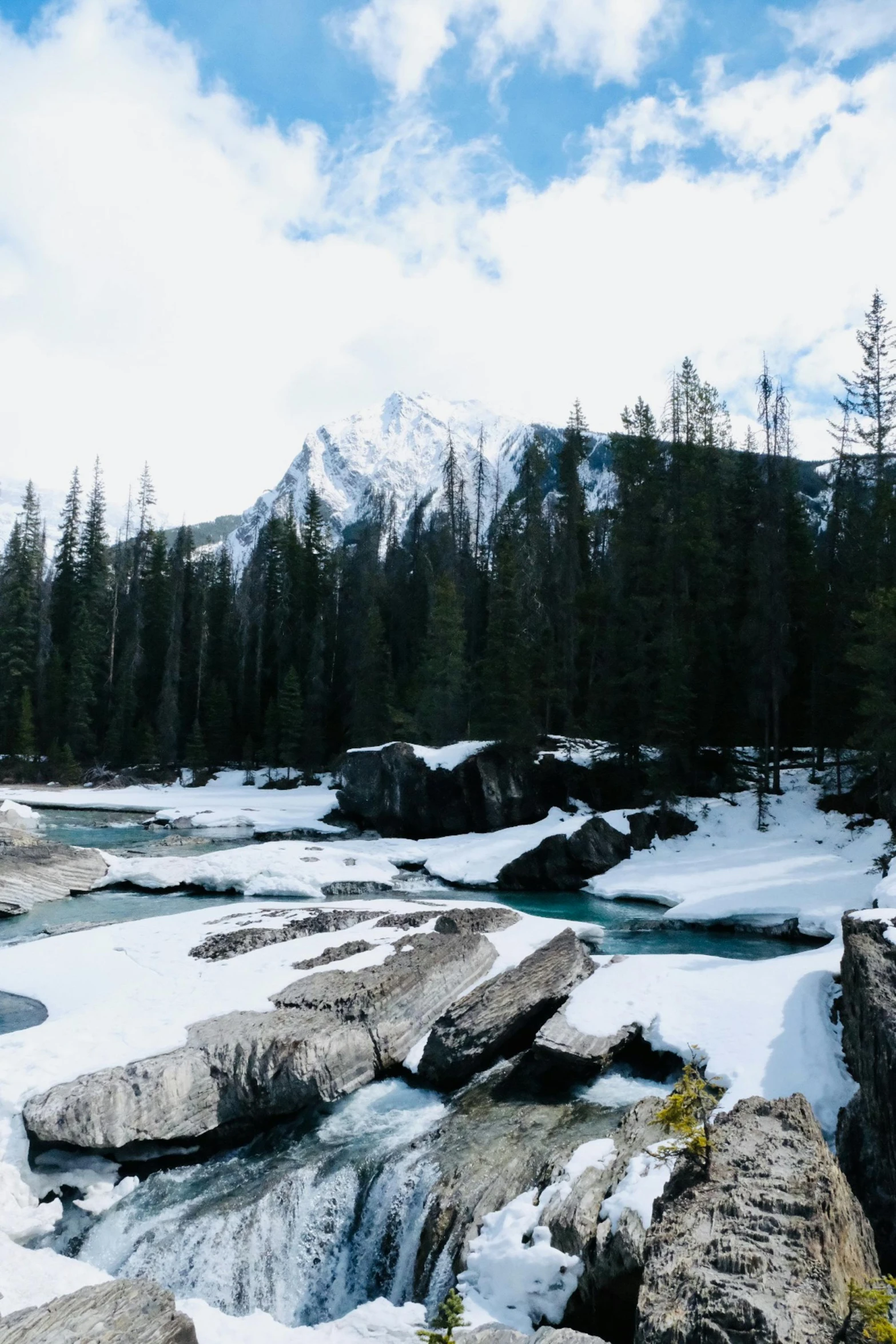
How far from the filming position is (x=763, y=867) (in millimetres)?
24562

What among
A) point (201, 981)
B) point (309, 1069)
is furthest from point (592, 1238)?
point (201, 981)

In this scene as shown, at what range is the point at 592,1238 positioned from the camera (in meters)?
6.51

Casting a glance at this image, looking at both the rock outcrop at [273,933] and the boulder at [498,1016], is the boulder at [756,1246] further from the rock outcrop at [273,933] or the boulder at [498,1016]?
the rock outcrop at [273,933]

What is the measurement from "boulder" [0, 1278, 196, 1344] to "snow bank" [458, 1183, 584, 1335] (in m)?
2.21

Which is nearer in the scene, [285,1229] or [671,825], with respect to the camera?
[285,1229]

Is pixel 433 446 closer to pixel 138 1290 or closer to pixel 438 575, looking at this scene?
pixel 438 575

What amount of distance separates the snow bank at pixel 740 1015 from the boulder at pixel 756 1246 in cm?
247

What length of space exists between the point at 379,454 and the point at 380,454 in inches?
13.4

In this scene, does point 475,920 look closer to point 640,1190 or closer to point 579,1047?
point 579,1047

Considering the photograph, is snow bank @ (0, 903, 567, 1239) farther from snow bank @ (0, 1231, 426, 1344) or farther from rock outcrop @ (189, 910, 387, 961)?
snow bank @ (0, 1231, 426, 1344)

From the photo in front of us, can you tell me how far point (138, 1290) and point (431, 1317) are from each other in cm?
250

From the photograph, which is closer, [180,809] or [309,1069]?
[309,1069]

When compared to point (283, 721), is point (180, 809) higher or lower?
lower

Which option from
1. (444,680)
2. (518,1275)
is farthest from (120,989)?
(444,680)
